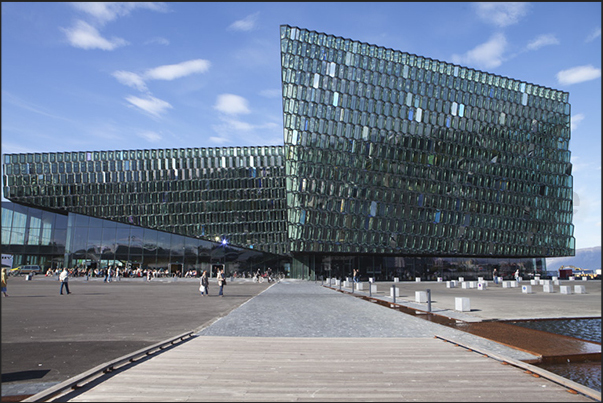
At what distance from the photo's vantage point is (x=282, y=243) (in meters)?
80.9

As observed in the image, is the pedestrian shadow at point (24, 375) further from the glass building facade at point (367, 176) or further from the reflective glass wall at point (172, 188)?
the reflective glass wall at point (172, 188)

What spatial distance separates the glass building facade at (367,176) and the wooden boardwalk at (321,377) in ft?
193

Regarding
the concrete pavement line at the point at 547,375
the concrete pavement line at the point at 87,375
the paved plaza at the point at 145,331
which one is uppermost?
the concrete pavement line at the point at 547,375

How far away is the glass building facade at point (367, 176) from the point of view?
69562 millimetres

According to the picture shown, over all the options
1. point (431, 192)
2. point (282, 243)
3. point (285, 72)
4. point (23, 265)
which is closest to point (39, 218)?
point (23, 265)

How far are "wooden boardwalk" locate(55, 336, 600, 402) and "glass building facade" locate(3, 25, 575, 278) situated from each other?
58921 mm

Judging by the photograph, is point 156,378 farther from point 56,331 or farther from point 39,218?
point 39,218

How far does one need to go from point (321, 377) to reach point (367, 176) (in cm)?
6501

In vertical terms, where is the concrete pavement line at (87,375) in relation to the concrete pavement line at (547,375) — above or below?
below

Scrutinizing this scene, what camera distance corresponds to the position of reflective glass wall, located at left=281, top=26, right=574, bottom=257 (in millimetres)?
69188

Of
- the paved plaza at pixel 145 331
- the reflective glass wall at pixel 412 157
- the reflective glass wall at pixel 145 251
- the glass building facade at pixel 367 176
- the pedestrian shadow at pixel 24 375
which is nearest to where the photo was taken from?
the pedestrian shadow at pixel 24 375

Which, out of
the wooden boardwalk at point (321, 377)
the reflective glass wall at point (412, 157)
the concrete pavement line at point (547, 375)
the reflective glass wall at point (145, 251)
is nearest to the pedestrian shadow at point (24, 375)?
the wooden boardwalk at point (321, 377)

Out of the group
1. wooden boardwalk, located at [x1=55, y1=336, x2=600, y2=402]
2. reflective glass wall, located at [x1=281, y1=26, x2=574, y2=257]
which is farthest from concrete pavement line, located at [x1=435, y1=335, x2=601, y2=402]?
reflective glass wall, located at [x1=281, y1=26, x2=574, y2=257]

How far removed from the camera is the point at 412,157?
7369 centimetres
